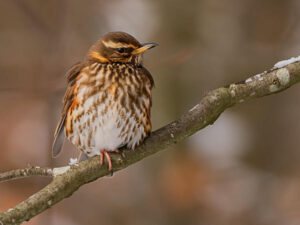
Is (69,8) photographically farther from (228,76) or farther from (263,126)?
(263,126)

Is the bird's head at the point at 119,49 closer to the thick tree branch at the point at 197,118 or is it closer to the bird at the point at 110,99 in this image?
the bird at the point at 110,99

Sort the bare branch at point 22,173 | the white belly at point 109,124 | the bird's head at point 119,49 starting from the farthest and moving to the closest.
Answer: the bird's head at point 119,49 < the white belly at point 109,124 < the bare branch at point 22,173

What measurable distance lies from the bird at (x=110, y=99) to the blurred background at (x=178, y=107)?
184cm

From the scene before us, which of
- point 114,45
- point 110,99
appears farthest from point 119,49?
point 110,99

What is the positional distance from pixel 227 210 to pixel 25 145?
228 centimetres

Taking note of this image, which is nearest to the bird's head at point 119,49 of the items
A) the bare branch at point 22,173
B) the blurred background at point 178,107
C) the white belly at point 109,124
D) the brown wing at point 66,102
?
the brown wing at point 66,102

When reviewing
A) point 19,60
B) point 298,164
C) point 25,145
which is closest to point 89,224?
point 25,145

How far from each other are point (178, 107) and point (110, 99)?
8.80 ft

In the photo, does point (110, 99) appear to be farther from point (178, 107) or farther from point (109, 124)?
point (178, 107)

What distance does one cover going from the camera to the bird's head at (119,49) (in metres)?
3.94

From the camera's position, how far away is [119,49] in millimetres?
3977

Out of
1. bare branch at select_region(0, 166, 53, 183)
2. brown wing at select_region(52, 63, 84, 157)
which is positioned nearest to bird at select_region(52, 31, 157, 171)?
brown wing at select_region(52, 63, 84, 157)

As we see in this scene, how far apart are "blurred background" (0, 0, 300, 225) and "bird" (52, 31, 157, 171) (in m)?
1.84

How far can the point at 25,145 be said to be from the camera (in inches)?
248
